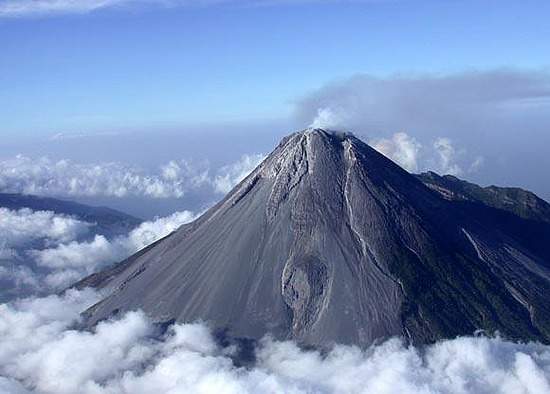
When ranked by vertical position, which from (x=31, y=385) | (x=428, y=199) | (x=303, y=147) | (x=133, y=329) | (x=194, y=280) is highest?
(x=303, y=147)

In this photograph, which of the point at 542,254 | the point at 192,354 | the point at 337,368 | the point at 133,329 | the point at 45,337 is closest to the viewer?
the point at 337,368

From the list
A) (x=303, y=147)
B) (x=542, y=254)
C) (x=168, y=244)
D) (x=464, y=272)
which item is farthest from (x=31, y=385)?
(x=542, y=254)

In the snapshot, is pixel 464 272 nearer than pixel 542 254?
Yes

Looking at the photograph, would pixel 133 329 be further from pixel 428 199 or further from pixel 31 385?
pixel 428 199

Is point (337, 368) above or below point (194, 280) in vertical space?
below

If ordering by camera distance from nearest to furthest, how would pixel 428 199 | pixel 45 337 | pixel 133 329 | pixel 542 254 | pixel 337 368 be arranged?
pixel 337 368, pixel 133 329, pixel 45 337, pixel 428 199, pixel 542 254

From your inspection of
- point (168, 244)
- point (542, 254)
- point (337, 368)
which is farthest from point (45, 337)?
point (542, 254)

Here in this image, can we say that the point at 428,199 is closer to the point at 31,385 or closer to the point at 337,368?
the point at 337,368
